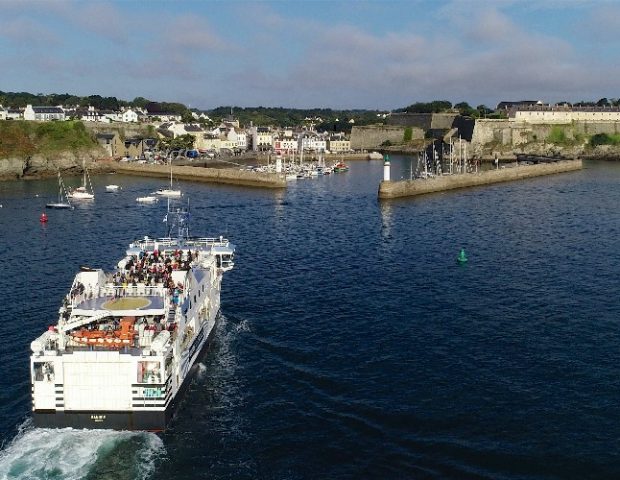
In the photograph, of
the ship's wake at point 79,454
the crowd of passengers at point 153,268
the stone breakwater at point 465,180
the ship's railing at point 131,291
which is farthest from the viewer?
the stone breakwater at point 465,180

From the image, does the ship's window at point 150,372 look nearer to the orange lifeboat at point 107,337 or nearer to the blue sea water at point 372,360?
the orange lifeboat at point 107,337

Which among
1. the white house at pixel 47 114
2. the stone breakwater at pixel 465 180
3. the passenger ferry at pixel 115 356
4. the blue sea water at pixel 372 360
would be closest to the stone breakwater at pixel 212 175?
the stone breakwater at pixel 465 180

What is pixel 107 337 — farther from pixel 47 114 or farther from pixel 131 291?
pixel 47 114

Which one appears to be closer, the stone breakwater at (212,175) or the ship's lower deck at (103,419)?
the ship's lower deck at (103,419)

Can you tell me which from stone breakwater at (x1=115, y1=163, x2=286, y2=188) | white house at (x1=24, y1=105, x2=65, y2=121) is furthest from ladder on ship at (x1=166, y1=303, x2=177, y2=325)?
white house at (x1=24, y1=105, x2=65, y2=121)

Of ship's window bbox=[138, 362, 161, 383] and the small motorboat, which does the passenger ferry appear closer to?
ship's window bbox=[138, 362, 161, 383]

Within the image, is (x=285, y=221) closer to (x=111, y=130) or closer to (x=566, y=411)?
(x=566, y=411)

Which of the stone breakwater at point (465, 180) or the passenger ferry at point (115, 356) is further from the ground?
the stone breakwater at point (465, 180)
